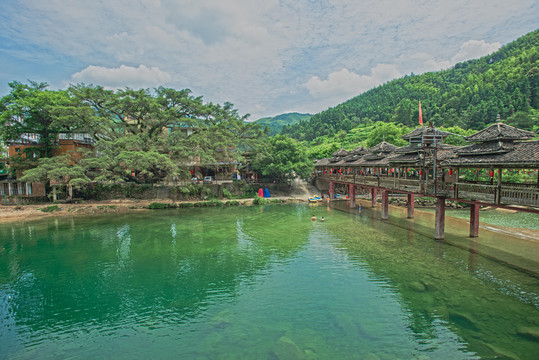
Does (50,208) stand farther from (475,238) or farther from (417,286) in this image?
(475,238)

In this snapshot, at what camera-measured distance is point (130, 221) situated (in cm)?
2714

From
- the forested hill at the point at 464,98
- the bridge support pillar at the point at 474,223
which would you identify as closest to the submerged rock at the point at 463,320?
the bridge support pillar at the point at 474,223

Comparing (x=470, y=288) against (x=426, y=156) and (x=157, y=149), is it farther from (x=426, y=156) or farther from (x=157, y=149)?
(x=157, y=149)

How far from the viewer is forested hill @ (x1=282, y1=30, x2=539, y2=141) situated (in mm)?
62469

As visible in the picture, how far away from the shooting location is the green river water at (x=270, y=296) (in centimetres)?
870

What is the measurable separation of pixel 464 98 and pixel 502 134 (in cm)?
7457

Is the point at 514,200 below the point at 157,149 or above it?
below

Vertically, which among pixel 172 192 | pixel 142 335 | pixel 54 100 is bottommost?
pixel 142 335

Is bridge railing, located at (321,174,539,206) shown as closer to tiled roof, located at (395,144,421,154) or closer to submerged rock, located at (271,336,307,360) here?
tiled roof, located at (395,144,421,154)

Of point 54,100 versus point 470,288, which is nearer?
point 470,288

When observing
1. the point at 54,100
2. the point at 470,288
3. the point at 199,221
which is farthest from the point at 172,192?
the point at 470,288

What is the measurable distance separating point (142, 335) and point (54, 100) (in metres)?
34.7

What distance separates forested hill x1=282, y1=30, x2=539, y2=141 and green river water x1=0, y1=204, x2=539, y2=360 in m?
51.1

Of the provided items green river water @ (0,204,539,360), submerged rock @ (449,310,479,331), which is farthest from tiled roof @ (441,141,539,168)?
submerged rock @ (449,310,479,331)
